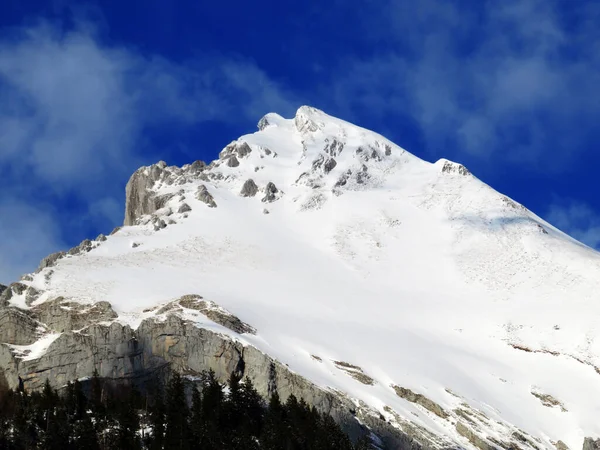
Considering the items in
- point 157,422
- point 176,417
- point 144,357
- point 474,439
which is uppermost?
point 474,439

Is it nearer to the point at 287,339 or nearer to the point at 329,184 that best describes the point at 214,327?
the point at 287,339

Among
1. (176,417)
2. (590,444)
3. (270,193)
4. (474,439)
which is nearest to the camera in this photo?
(176,417)

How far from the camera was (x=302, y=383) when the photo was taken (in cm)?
10100

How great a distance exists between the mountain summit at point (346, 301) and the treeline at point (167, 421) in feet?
18.4

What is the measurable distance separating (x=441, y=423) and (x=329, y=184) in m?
83.0

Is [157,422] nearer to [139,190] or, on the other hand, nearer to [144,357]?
[144,357]

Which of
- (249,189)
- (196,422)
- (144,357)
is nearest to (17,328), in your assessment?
(144,357)

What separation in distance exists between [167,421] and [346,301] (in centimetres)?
4768

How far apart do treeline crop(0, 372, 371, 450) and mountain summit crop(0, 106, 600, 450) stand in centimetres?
562

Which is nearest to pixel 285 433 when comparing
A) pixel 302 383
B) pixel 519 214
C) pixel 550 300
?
pixel 302 383

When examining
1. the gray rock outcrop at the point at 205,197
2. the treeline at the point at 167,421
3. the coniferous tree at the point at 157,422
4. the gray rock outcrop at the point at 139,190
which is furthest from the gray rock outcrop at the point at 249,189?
the coniferous tree at the point at 157,422

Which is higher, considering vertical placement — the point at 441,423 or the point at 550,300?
the point at 550,300

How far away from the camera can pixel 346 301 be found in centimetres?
13300

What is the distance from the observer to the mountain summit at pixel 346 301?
10575 cm
